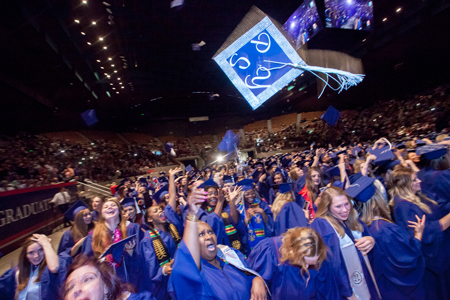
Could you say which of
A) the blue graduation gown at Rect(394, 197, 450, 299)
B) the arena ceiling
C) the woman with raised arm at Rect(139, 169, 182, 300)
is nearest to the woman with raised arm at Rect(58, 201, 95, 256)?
the woman with raised arm at Rect(139, 169, 182, 300)

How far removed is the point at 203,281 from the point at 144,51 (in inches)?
467

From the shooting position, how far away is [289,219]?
2.82 metres

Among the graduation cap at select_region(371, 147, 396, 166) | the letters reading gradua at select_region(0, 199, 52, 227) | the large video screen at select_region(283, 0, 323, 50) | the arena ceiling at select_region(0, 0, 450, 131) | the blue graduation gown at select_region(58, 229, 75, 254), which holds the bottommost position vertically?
the blue graduation gown at select_region(58, 229, 75, 254)

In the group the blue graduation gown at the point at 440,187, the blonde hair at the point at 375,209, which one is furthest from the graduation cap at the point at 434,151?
the blonde hair at the point at 375,209

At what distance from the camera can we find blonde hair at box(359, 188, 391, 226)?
7.63 feet

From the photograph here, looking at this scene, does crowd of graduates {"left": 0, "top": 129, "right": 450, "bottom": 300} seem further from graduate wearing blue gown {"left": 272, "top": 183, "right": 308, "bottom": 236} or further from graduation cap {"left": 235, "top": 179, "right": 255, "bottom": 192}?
graduation cap {"left": 235, "top": 179, "right": 255, "bottom": 192}

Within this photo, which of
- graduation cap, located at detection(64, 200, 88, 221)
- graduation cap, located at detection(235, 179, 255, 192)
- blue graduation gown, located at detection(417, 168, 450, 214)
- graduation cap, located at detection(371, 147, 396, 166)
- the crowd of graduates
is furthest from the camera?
graduation cap, located at detection(371, 147, 396, 166)

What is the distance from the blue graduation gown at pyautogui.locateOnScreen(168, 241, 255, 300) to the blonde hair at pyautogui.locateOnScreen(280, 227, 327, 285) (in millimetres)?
370

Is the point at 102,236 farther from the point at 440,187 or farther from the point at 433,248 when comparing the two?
the point at 440,187

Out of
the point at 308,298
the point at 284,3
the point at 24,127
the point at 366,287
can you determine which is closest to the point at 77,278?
the point at 308,298

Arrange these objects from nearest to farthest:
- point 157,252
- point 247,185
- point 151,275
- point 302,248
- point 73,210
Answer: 1. point 302,248
2. point 151,275
3. point 157,252
4. point 73,210
5. point 247,185

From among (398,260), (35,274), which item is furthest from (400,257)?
(35,274)

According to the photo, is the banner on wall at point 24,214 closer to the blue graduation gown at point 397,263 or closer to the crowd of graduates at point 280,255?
the crowd of graduates at point 280,255

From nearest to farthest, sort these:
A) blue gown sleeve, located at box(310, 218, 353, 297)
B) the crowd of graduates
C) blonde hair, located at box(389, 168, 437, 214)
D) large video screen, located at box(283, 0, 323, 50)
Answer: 1. the crowd of graduates
2. blue gown sleeve, located at box(310, 218, 353, 297)
3. blonde hair, located at box(389, 168, 437, 214)
4. large video screen, located at box(283, 0, 323, 50)
